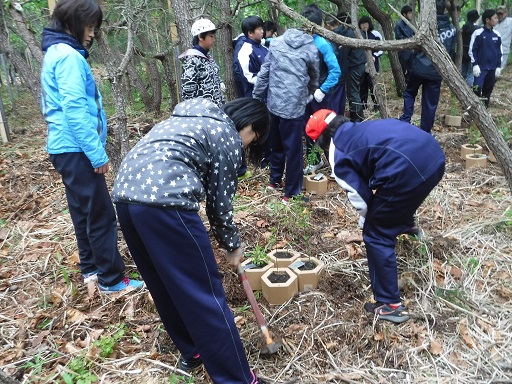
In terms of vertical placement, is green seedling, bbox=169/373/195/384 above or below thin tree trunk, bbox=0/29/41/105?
below

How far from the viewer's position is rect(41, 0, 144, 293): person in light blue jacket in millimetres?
2746

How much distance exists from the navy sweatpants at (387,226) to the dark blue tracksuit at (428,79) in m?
3.68

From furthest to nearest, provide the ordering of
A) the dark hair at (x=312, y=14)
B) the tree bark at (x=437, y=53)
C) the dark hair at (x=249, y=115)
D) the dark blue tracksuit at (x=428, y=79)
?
the dark blue tracksuit at (x=428, y=79), the dark hair at (x=312, y=14), the tree bark at (x=437, y=53), the dark hair at (x=249, y=115)

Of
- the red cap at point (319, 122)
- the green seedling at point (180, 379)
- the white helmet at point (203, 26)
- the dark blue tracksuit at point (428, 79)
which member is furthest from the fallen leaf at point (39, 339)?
the dark blue tracksuit at point (428, 79)

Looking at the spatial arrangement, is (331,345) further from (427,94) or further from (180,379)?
(427,94)

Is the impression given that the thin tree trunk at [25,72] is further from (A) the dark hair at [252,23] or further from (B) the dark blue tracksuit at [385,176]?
(B) the dark blue tracksuit at [385,176]

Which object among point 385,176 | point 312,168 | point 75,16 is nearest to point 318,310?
point 385,176

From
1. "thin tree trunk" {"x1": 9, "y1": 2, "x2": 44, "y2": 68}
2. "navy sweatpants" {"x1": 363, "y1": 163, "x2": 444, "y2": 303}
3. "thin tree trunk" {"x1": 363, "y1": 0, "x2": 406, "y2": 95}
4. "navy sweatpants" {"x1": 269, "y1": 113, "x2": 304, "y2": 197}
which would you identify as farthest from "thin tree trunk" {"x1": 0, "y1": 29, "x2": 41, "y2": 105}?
"thin tree trunk" {"x1": 363, "y1": 0, "x2": 406, "y2": 95}

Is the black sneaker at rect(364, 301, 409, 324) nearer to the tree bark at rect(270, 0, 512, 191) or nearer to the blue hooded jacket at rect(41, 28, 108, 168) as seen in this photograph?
the tree bark at rect(270, 0, 512, 191)

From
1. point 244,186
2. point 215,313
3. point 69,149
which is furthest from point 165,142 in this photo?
point 244,186

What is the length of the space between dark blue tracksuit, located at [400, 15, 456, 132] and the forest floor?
6.21 feet

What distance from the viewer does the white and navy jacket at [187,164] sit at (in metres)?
1.92

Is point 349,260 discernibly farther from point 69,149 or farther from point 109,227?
point 69,149

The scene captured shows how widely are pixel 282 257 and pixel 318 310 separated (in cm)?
61
